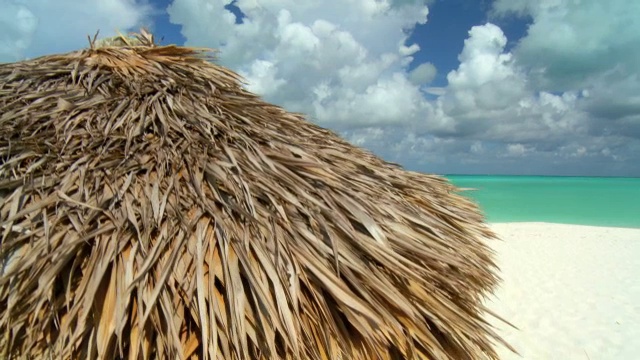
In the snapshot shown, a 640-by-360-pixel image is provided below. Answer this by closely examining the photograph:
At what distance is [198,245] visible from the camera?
134 centimetres

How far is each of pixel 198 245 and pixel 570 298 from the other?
18.7ft

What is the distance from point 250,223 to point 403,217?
0.72 meters

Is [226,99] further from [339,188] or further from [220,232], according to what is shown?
[220,232]

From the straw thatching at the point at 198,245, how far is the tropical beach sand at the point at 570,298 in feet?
7.11

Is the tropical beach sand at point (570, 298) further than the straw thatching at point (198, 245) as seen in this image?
Yes

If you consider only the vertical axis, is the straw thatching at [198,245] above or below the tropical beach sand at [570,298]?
above

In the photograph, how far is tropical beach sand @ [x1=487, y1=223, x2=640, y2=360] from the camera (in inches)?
156

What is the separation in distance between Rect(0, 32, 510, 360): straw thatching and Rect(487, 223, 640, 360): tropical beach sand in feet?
7.11

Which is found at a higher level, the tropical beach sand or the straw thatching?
the straw thatching

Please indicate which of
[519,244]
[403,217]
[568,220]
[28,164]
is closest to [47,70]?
[28,164]

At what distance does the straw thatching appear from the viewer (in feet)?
4.13

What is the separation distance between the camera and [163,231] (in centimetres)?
137

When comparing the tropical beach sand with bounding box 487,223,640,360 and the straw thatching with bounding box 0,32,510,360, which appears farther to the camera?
the tropical beach sand with bounding box 487,223,640,360

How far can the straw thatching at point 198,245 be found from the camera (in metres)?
1.26
